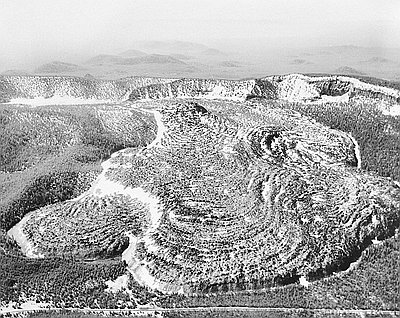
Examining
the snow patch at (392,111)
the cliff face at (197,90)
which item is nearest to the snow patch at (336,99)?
the snow patch at (392,111)

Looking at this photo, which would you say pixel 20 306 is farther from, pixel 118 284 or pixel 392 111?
pixel 392 111

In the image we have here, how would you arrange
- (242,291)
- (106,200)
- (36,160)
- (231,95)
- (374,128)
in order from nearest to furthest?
(242,291) → (106,200) → (36,160) → (374,128) → (231,95)

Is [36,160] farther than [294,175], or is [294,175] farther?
[36,160]

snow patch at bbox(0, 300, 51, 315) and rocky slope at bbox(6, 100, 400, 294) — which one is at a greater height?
rocky slope at bbox(6, 100, 400, 294)

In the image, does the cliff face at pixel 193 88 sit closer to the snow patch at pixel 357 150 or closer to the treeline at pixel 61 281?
the snow patch at pixel 357 150

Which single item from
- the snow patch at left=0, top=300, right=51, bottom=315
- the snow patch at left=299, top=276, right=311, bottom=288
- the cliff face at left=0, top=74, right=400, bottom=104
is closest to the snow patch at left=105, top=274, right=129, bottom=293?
the snow patch at left=0, top=300, right=51, bottom=315

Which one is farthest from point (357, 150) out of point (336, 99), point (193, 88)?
point (193, 88)

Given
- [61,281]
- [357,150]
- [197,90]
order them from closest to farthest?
1. [61,281]
2. [357,150]
3. [197,90]

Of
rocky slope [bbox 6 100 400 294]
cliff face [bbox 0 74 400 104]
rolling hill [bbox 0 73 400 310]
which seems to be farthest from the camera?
cliff face [bbox 0 74 400 104]

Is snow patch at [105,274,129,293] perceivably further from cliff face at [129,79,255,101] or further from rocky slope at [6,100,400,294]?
cliff face at [129,79,255,101]

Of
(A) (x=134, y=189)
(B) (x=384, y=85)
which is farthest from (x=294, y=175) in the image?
(B) (x=384, y=85)

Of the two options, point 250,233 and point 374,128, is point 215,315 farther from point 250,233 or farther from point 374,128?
point 374,128
